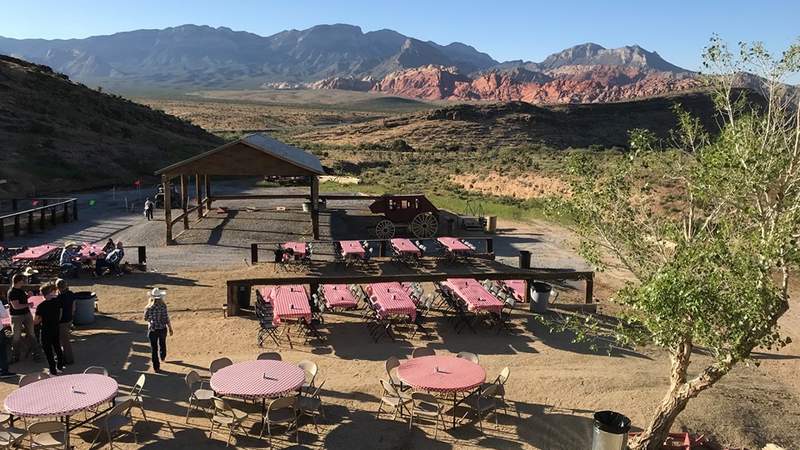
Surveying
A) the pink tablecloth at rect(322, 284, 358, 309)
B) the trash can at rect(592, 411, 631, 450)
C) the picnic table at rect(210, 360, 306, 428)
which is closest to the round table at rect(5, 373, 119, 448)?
the picnic table at rect(210, 360, 306, 428)

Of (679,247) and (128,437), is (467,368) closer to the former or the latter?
(679,247)

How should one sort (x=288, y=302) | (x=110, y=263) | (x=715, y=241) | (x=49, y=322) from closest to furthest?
(x=715, y=241), (x=49, y=322), (x=288, y=302), (x=110, y=263)

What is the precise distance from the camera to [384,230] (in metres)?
22.4

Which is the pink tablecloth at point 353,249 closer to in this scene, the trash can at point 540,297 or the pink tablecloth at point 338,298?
the pink tablecloth at point 338,298

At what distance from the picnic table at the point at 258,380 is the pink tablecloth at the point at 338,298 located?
3.44m

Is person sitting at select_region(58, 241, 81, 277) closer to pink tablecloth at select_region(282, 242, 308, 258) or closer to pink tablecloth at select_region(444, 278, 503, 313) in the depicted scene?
pink tablecloth at select_region(282, 242, 308, 258)

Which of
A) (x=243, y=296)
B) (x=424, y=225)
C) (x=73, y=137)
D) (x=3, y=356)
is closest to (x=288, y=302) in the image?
(x=243, y=296)

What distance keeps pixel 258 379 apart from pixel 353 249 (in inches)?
382


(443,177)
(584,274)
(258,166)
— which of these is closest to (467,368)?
(584,274)

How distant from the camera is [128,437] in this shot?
8.49 m

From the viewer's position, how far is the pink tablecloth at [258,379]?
27.2 ft

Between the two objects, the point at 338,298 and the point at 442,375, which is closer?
the point at 442,375

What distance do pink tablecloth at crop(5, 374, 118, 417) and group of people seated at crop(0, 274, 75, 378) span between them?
196cm

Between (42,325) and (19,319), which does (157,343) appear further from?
(19,319)
